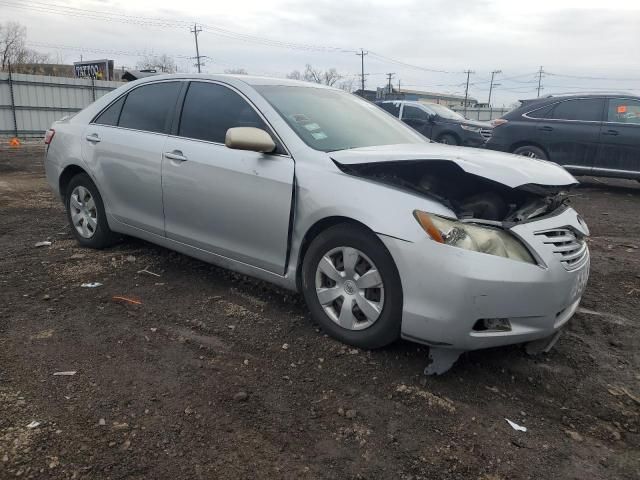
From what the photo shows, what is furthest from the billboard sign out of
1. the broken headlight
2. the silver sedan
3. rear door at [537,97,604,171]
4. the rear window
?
the broken headlight

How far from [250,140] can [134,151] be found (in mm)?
1490

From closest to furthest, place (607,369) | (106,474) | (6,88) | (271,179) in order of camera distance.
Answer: (106,474) < (607,369) < (271,179) < (6,88)

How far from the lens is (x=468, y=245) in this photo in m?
2.74

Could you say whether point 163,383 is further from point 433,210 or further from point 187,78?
point 187,78

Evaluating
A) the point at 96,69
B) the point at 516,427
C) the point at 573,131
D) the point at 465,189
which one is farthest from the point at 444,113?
the point at 96,69

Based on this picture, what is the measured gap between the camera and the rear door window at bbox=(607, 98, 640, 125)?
8.94m

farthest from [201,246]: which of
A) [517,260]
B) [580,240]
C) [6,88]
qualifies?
[6,88]

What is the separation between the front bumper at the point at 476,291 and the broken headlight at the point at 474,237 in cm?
4

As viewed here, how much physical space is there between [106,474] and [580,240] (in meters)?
2.80

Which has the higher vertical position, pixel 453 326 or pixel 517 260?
pixel 517 260

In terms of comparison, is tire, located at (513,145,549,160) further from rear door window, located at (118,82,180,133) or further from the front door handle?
the front door handle

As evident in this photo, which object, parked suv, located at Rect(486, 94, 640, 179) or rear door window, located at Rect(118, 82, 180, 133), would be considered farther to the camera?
parked suv, located at Rect(486, 94, 640, 179)

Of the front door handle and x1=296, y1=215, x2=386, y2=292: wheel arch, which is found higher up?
the front door handle

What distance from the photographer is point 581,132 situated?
9.30m
